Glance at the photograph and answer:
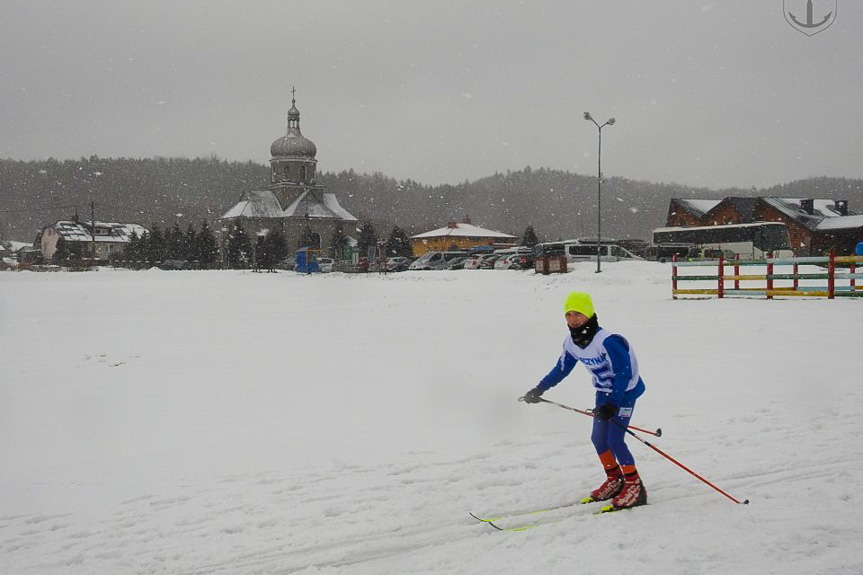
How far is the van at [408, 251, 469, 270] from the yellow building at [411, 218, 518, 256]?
37102 millimetres

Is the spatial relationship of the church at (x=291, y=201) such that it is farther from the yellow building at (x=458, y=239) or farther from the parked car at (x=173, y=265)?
the parked car at (x=173, y=265)

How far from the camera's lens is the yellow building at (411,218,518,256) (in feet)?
318

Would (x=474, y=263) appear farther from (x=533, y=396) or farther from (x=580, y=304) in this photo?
(x=580, y=304)

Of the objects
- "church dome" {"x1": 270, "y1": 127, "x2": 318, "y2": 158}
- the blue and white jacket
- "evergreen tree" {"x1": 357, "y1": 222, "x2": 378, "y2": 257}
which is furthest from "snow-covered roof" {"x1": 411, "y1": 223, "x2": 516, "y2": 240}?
the blue and white jacket

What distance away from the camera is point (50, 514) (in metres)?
5.21

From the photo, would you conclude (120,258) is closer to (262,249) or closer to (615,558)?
(262,249)

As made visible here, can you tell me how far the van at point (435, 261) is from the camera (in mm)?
53697

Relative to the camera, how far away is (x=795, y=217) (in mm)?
69688

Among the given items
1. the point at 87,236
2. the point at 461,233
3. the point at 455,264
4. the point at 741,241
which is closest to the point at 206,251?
the point at 461,233

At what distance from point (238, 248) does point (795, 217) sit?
204ft

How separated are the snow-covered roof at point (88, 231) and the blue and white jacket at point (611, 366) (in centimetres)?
11038

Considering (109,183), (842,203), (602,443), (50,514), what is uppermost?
(109,183)

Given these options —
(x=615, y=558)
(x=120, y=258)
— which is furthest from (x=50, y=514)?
(x=120, y=258)

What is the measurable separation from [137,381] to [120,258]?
8008cm
